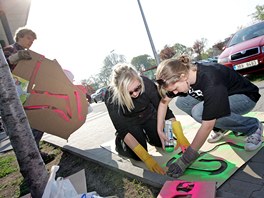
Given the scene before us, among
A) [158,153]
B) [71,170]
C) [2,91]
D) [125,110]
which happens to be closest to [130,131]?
[125,110]

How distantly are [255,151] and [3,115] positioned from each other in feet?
6.95

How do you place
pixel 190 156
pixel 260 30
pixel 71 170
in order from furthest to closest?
pixel 260 30 → pixel 71 170 → pixel 190 156

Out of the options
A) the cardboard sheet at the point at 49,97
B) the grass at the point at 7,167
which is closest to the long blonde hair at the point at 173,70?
the cardboard sheet at the point at 49,97

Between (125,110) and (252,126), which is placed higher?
(125,110)

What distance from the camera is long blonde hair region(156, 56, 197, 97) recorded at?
6.54 ft

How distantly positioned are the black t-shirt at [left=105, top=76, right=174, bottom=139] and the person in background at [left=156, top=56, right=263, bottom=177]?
317 millimetres

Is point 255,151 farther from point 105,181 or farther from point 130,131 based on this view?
point 105,181

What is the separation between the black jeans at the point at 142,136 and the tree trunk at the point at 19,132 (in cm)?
118

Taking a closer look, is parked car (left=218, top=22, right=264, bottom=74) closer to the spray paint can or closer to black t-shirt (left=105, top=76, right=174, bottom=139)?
black t-shirt (left=105, top=76, right=174, bottom=139)

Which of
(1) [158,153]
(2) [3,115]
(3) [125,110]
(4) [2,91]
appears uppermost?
(4) [2,91]

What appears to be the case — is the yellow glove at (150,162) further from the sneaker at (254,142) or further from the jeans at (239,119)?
the sneaker at (254,142)

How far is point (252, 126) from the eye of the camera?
2.36 m

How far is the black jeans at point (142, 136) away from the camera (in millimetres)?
2824

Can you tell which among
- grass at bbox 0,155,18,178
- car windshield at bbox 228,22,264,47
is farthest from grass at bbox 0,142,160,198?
car windshield at bbox 228,22,264,47
